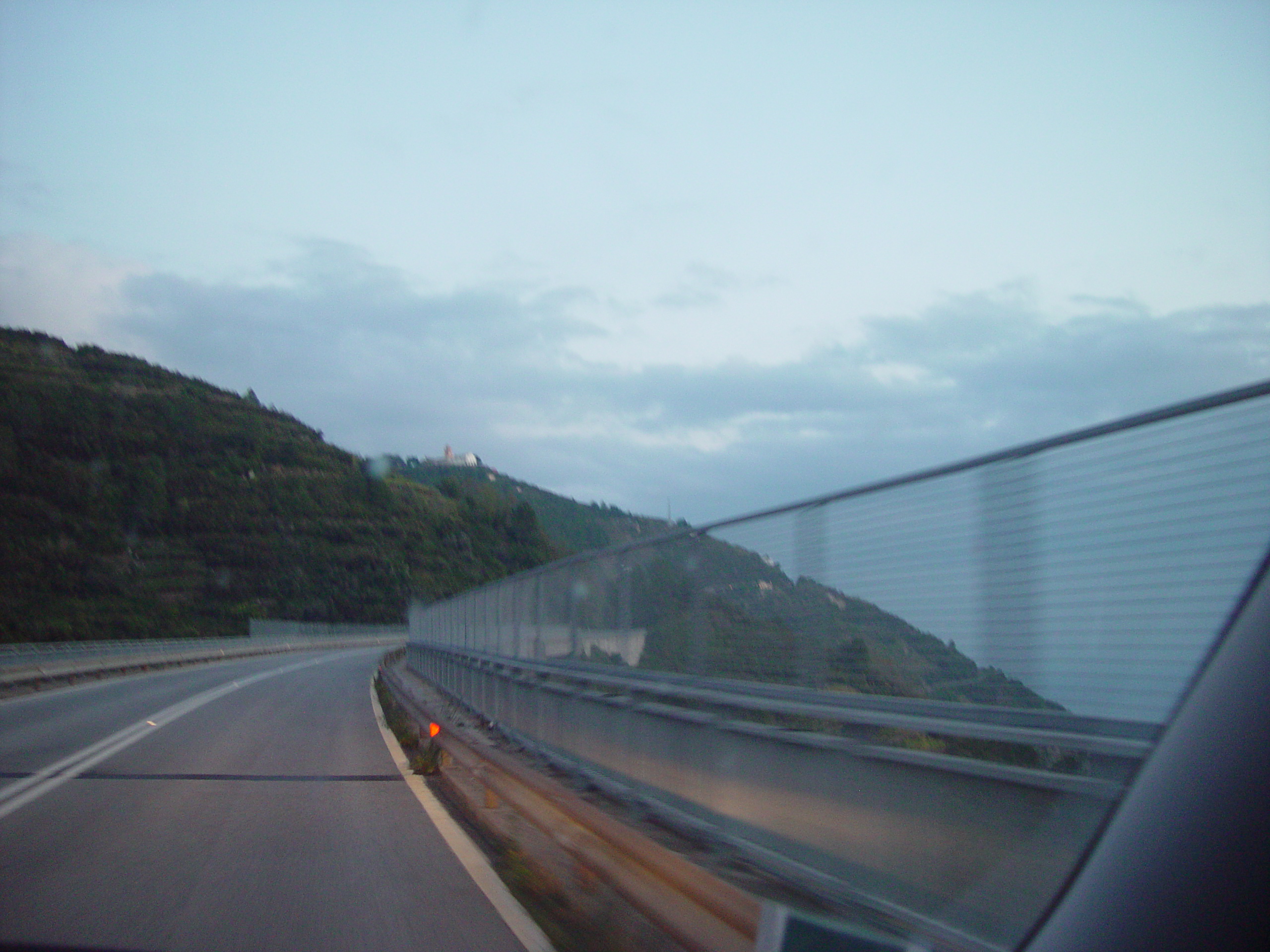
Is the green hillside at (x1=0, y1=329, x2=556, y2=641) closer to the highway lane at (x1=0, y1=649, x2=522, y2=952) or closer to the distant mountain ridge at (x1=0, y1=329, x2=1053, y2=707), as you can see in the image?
the distant mountain ridge at (x1=0, y1=329, x2=1053, y2=707)

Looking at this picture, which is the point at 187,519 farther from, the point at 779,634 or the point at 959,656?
the point at 959,656

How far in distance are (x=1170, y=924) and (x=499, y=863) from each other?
23.2 feet

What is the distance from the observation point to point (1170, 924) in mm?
2033

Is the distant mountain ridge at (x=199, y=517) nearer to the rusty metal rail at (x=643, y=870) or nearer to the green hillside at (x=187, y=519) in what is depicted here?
the green hillside at (x=187, y=519)

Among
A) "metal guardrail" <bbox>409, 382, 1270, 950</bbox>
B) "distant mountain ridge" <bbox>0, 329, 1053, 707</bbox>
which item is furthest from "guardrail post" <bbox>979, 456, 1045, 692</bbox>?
"distant mountain ridge" <bbox>0, 329, 1053, 707</bbox>

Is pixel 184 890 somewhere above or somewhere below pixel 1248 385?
below

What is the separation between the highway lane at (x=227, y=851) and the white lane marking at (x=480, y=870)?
0.32 ft

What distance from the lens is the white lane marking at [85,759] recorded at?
37.1 ft

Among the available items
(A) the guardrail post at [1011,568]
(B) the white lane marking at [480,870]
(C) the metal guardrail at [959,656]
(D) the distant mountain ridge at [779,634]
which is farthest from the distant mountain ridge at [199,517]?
(A) the guardrail post at [1011,568]

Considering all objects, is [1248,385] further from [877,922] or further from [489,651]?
[489,651]

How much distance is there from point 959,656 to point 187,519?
97352mm

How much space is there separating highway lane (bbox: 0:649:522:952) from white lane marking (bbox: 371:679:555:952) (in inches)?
3.8

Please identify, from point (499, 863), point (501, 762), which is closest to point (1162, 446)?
point (499, 863)

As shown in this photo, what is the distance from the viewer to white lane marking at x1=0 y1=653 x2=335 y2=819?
11.3 metres
